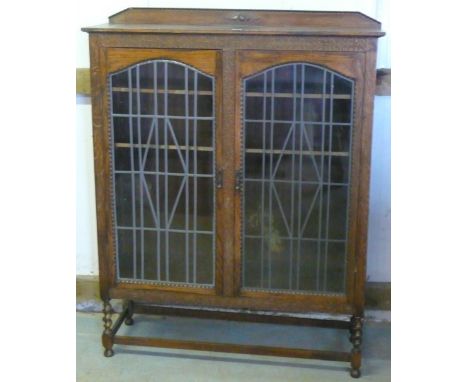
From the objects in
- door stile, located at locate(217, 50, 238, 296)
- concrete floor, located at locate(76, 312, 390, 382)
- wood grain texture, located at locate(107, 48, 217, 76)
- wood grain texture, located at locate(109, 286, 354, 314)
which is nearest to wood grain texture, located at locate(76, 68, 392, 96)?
wood grain texture, located at locate(107, 48, 217, 76)

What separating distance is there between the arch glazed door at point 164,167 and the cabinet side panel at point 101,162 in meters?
0.02

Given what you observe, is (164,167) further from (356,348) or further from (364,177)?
(356,348)

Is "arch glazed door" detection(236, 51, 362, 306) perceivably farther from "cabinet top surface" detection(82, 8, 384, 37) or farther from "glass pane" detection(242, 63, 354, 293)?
"cabinet top surface" detection(82, 8, 384, 37)

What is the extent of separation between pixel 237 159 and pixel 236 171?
4 cm

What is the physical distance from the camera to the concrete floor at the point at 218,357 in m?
2.00

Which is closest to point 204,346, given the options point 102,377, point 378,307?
A: point 102,377

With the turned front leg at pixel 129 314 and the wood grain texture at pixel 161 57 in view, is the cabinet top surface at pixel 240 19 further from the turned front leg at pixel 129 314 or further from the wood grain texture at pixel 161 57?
the turned front leg at pixel 129 314

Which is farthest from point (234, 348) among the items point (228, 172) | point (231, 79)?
point (231, 79)

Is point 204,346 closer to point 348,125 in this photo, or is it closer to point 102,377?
point 102,377

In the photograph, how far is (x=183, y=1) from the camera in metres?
2.10

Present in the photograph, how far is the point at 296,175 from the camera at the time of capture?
183 cm

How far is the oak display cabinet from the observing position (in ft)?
5.73

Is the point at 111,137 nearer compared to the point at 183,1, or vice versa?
the point at 111,137
